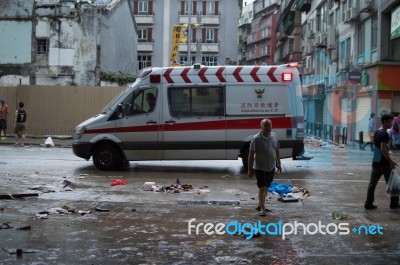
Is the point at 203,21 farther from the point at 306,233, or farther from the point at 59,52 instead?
the point at 306,233

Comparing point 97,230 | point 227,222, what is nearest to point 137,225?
point 97,230

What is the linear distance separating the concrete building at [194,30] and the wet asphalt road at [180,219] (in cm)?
4587

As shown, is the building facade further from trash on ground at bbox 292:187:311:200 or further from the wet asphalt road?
trash on ground at bbox 292:187:311:200

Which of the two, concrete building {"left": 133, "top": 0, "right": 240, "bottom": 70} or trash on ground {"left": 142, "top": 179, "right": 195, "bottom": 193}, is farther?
concrete building {"left": 133, "top": 0, "right": 240, "bottom": 70}

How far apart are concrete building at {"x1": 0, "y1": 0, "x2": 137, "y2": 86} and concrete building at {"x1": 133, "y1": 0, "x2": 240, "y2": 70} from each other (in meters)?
26.5

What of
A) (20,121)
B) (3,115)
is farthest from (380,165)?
(3,115)

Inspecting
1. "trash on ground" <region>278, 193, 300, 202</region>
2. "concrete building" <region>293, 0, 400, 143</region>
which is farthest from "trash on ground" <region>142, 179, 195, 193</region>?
"concrete building" <region>293, 0, 400, 143</region>

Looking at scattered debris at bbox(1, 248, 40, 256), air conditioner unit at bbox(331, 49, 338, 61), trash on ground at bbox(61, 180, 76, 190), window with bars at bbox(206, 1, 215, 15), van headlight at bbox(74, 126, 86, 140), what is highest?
window with bars at bbox(206, 1, 215, 15)

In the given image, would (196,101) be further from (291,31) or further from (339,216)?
(291,31)

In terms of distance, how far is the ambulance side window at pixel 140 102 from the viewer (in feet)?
42.1

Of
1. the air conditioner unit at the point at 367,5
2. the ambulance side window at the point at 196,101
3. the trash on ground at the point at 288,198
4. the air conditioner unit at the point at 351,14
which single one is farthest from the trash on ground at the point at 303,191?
the air conditioner unit at the point at 351,14

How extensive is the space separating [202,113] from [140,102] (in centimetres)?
158

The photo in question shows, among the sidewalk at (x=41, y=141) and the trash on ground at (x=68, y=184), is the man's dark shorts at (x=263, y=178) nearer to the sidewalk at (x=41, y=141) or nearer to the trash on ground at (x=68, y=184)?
the trash on ground at (x=68, y=184)

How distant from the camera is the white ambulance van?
41.6 ft
